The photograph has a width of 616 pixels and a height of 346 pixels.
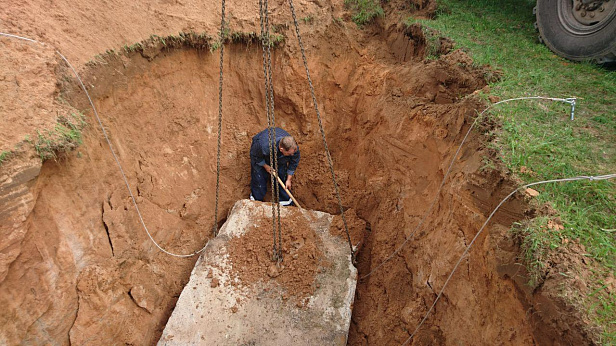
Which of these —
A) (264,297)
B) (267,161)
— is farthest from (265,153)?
(264,297)

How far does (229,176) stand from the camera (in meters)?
5.08

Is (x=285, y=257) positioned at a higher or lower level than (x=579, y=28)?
lower

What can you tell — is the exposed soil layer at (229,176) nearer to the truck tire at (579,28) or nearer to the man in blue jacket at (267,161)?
the man in blue jacket at (267,161)

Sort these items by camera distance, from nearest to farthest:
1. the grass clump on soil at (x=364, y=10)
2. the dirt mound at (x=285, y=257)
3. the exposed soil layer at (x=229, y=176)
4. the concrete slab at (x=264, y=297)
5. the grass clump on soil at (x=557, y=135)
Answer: the grass clump on soil at (x=557, y=135), the exposed soil layer at (x=229, y=176), the concrete slab at (x=264, y=297), the dirt mound at (x=285, y=257), the grass clump on soil at (x=364, y=10)

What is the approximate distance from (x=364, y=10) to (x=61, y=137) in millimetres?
4653

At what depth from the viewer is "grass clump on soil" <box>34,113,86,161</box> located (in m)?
2.96

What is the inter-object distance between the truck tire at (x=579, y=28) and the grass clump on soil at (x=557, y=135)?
0.45 ft

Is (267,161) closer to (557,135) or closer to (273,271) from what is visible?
(273,271)

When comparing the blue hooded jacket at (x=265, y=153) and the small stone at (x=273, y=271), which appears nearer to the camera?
the small stone at (x=273, y=271)

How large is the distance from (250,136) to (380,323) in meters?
3.25

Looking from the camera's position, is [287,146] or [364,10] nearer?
[287,146]

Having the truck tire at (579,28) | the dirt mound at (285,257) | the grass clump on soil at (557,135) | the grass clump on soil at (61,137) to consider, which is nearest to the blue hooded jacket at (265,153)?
the dirt mound at (285,257)

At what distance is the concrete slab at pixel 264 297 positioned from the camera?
10.3 feet

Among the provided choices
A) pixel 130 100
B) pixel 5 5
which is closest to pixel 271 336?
pixel 130 100
